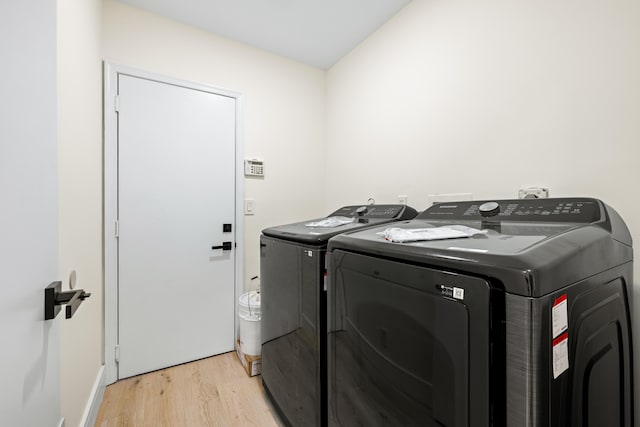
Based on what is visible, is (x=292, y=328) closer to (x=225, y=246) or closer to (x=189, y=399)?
(x=189, y=399)

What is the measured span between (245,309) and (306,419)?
960mm

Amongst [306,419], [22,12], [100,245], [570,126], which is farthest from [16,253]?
[570,126]

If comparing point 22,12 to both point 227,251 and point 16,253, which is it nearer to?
point 16,253

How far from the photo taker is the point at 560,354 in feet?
1.88

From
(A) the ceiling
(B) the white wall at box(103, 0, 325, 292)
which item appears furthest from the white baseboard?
(A) the ceiling

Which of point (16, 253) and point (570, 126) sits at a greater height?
point (570, 126)

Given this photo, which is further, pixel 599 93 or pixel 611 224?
pixel 599 93

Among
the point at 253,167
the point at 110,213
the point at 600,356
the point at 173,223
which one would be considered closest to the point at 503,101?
the point at 600,356

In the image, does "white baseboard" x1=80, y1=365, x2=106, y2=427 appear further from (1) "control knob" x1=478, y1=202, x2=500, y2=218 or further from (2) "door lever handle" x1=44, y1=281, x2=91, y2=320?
(1) "control knob" x1=478, y1=202, x2=500, y2=218

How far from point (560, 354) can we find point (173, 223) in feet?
7.19

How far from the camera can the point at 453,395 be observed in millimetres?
626

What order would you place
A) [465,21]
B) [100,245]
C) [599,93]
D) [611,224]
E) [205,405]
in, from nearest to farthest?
1. [611,224]
2. [599,93]
3. [465,21]
4. [205,405]
5. [100,245]

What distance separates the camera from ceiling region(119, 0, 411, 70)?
186 cm

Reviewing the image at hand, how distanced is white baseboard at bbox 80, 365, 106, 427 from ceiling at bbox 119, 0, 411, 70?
2.48 m
